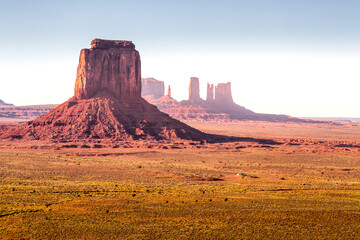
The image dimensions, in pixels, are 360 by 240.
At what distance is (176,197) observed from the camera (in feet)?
100

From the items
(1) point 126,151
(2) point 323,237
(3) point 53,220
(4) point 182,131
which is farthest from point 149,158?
(2) point 323,237

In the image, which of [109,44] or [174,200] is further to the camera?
[109,44]

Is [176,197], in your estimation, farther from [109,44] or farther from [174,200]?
[109,44]

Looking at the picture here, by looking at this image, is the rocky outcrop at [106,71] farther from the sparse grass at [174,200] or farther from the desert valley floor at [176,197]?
the sparse grass at [174,200]

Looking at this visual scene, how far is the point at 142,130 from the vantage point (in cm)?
7888

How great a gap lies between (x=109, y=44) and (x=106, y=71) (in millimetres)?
6045

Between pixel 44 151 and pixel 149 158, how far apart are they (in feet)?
57.4

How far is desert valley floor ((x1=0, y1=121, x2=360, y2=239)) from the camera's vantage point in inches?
877

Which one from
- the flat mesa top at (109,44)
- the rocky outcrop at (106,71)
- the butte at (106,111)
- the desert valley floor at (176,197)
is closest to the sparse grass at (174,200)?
the desert valley floor at (176,197)

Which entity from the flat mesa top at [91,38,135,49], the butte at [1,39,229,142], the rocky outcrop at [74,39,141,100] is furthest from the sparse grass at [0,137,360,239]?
the flat mesa top at [91,38,135,49]

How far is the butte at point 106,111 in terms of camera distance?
3034 inches

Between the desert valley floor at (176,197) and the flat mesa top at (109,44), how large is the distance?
31.2 meters

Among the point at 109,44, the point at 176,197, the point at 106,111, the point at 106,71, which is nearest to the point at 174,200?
the point at 176,197

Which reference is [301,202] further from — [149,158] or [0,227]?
[149,158]
